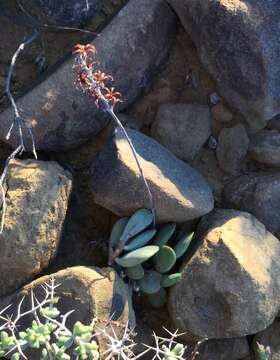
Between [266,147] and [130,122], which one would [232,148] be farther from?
[130,122]

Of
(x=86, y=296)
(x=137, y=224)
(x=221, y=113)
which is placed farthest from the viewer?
(x=221, y=113)

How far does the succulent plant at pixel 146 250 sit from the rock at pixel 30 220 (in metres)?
0.33

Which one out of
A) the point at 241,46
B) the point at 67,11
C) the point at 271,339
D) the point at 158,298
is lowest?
the point at 271,339

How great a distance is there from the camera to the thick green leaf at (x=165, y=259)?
10.0 feet

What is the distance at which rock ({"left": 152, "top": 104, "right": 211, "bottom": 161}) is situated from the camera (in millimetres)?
3396

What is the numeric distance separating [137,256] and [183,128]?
2.79 feet

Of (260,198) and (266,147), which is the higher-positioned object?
(266,147)

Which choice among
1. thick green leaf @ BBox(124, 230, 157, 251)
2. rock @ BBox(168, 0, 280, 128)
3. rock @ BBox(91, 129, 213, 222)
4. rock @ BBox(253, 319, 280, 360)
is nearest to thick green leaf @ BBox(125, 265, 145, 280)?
thick green leaf @ BBox(124, 230, 157, 251)

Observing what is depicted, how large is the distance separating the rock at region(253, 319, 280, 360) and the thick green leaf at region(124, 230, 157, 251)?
2.81 feet

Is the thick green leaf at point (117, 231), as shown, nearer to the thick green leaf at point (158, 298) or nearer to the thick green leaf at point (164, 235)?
the thick green leaf at point (164, 235)

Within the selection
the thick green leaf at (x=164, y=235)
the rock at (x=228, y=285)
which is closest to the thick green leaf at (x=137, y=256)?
the thick green leaf at (x=164, y=235)

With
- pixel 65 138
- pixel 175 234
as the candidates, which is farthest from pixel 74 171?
pixel 175 234

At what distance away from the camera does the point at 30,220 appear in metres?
2.95

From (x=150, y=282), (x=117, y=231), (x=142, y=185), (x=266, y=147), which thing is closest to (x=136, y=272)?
(x=150, y=282)
